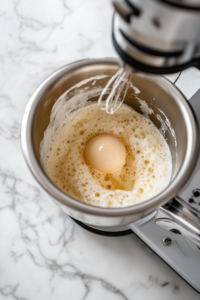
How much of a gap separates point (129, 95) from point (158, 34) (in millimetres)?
353

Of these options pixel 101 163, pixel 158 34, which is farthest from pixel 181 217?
pixel 158 34

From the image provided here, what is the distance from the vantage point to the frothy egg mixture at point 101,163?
66cm

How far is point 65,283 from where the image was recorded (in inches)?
28.2

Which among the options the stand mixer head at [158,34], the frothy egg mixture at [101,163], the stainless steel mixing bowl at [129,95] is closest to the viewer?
the stand mixer head at [158,34]

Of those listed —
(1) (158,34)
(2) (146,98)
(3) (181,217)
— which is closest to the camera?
(1) (158,34)

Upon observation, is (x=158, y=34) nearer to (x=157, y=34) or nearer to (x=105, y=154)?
(x=157, y=34)

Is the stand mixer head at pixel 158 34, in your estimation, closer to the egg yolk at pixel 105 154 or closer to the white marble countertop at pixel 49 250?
the egg yolk at pixel 105 154

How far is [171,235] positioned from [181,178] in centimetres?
21

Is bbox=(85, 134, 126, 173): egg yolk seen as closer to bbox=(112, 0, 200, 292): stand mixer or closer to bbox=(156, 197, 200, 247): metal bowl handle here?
bbox=(156, 197, 200, 247): metal bowl handle

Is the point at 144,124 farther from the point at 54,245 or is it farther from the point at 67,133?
the point at 54,245

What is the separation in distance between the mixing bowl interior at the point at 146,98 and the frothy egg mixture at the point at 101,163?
5 centimetres

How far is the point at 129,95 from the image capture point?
2.34 feet

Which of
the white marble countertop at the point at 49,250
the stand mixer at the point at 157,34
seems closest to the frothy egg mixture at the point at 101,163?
the white marble countertop at the point at 49,250

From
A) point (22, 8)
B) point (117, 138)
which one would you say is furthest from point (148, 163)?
point (22, 8)
